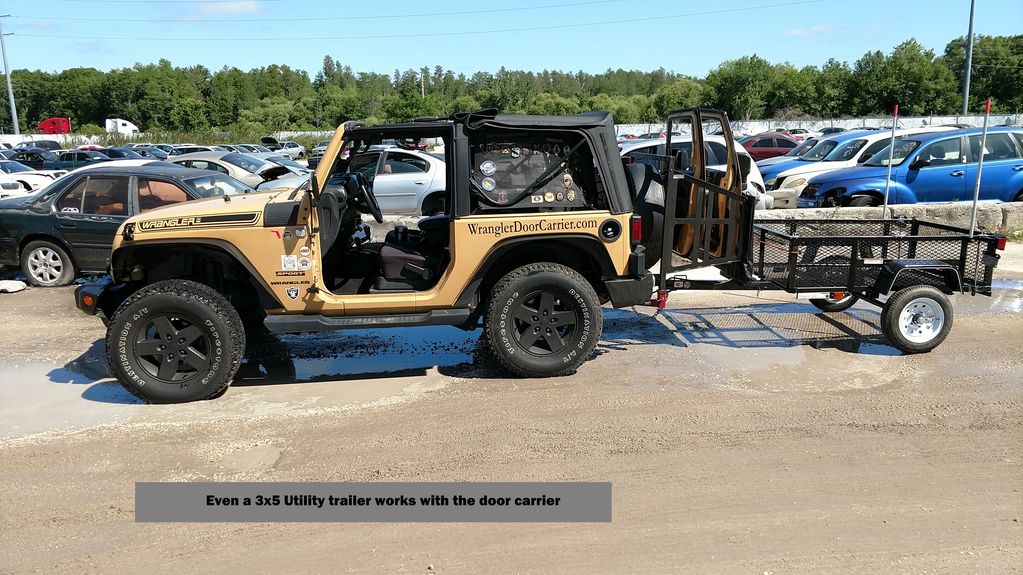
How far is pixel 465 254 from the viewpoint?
225 inches

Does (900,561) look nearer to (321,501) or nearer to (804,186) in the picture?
(321,501)

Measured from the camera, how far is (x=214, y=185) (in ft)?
32.7

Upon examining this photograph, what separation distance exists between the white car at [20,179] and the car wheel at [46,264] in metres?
8.61

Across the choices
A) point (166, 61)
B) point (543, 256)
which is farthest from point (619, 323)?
point (166, 61)

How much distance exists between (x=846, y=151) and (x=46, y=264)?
47.5 ft

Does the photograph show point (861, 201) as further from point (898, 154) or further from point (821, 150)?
point (821, 150)

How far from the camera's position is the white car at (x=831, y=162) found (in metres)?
14.0

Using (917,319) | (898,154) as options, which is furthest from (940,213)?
(917,319)

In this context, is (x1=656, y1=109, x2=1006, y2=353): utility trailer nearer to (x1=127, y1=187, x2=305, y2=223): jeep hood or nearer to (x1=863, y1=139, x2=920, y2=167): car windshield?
(x1=127, y1=187, x2=305, y2=223): jeep hood

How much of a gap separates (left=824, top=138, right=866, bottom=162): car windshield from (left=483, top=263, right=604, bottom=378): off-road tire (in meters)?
11.5

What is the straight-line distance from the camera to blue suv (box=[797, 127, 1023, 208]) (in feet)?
40.6

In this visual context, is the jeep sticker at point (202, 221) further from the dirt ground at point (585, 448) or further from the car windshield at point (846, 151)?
the car windshield at point (846, 151)

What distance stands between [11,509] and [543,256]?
12.8 feet
